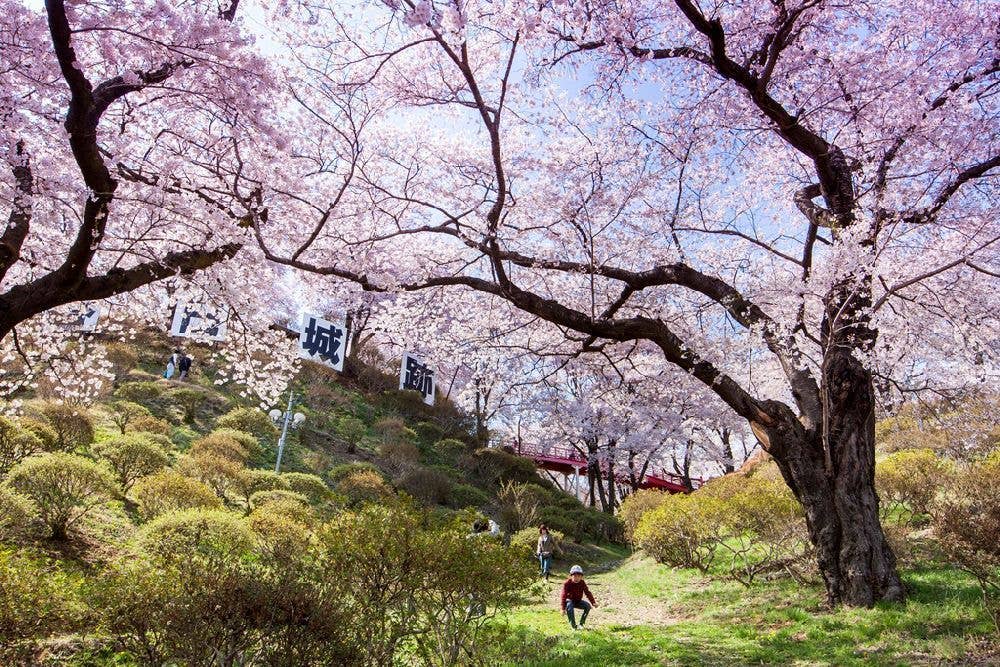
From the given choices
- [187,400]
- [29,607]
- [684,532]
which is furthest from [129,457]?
[684,532]

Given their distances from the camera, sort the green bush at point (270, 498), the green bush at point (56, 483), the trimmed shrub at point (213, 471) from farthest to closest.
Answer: the trimmed shrub at point (213, 471)
the green bush at point (270, 498)
the green bush at point (56, 483)

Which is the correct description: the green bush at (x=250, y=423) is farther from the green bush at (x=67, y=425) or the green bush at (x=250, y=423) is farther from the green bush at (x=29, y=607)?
the green bush at (x=29, y=607)

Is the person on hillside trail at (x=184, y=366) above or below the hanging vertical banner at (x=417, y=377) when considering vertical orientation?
below

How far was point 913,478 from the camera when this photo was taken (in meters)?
9.62

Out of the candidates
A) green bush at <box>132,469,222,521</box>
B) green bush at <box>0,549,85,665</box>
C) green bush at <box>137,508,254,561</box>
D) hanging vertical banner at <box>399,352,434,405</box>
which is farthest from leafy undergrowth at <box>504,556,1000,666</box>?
hanging vertical banner at <box>399,352,434,405</box>

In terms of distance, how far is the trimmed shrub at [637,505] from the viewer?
14.9 m

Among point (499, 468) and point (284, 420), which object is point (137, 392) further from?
point (499, 468)

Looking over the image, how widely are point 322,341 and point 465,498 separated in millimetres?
6803

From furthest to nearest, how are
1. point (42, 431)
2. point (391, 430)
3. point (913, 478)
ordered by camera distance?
point (391, 430) → point (913, 478) → point (42, 431)

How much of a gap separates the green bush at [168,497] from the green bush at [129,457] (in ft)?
4.58

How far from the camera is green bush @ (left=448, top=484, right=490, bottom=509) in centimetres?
1755

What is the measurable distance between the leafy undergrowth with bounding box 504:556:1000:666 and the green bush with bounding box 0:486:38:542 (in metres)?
5.31

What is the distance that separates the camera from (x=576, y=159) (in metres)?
9.23

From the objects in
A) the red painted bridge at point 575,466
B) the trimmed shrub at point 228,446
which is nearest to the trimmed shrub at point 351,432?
the trimmed shrub at point 228,446
